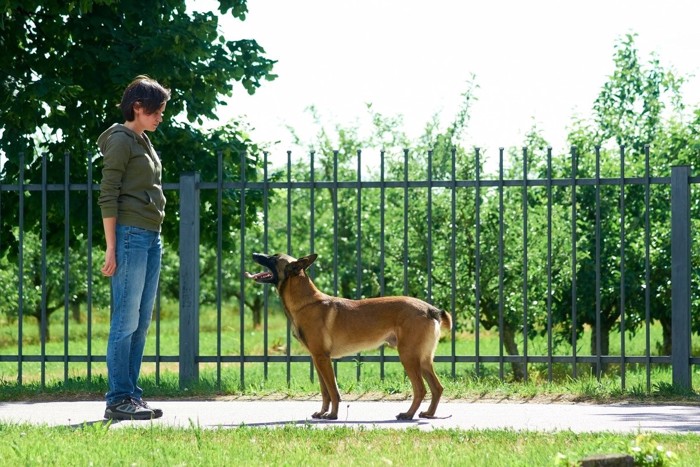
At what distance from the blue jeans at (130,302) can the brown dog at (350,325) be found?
0.78m

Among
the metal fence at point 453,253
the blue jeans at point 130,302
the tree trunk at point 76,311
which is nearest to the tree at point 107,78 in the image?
the metal fence at point 453,253

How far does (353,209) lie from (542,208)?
854 cm

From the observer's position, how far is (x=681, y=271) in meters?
9.26

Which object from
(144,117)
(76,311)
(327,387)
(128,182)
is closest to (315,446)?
(327,387)

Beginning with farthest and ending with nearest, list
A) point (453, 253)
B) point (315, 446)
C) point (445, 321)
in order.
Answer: point (453, 253)
point (445, 321)
point (315, 446)

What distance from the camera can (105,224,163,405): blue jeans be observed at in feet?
23.4

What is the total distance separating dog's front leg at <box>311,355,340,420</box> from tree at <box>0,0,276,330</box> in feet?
17.4

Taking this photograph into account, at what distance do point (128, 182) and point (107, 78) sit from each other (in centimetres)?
604

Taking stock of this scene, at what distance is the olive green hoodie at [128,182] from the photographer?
707 cm

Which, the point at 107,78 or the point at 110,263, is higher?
the point at 107,78

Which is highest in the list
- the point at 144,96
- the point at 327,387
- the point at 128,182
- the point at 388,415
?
the point at 144,96

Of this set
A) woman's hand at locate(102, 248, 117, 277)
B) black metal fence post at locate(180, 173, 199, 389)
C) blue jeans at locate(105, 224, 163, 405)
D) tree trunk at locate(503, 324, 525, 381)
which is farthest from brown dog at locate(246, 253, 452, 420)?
tree trunk at locate(503, 324, 525, 381)

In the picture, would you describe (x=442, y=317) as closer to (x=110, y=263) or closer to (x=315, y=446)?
(x=315, y=446)

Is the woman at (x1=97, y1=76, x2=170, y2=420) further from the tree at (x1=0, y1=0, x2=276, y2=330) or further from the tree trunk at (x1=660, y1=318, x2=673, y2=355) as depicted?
the tree trunk at (x1=660, y1=318, x2=673, y2=355)
